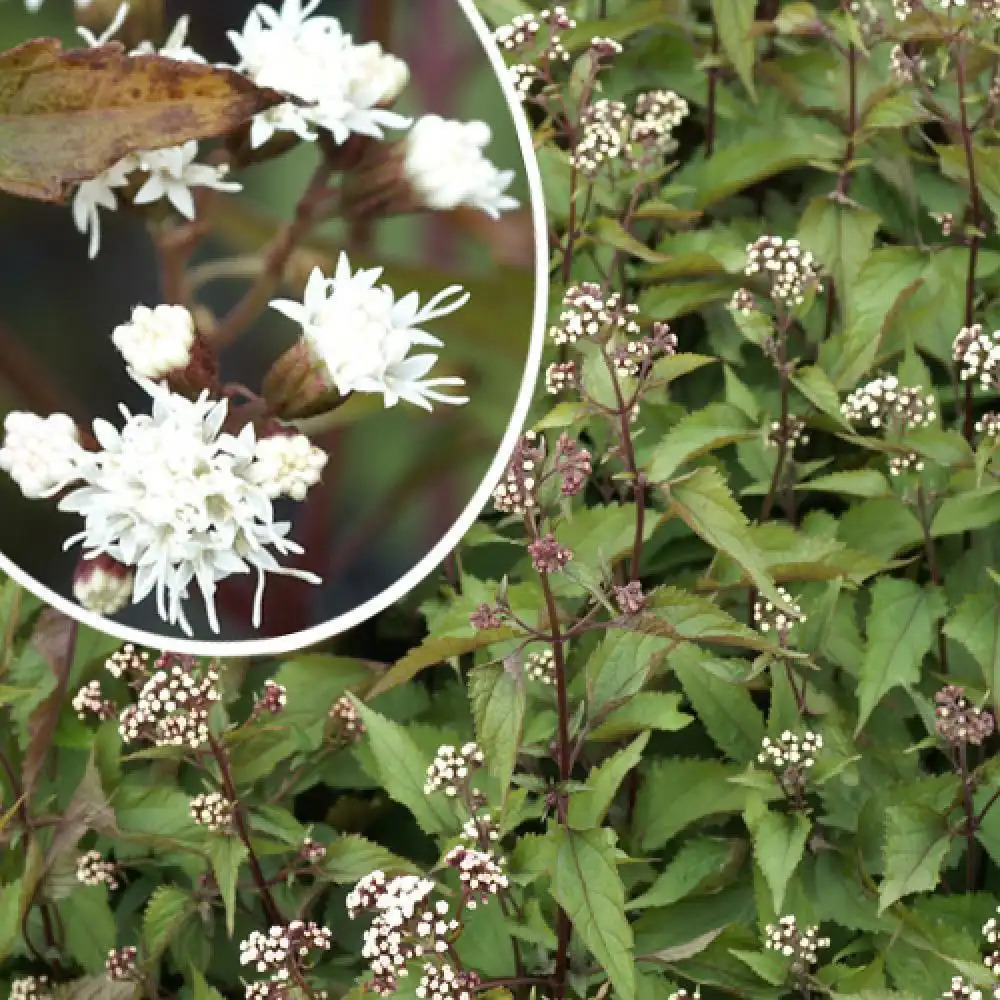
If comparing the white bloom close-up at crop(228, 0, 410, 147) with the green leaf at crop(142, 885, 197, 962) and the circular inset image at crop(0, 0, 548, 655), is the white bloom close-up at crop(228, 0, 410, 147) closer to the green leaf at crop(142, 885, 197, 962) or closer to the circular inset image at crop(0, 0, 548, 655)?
the circular inset image at crop(0, 0, 548, 655)

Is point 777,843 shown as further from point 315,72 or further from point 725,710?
point 315,72

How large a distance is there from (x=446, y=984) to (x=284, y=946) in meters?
0.11

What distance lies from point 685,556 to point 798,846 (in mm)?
256

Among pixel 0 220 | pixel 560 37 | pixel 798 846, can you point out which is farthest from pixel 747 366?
pixel 0 220

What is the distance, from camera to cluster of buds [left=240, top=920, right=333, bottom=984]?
867 millimetres

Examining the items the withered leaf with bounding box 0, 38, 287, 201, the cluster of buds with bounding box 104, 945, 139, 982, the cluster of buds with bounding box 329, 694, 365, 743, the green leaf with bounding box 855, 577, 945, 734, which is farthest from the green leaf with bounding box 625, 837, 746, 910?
the withered leaf with bounding box 0, 38, 287, 201

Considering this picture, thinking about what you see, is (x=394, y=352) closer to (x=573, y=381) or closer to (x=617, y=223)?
(x=573, y=381)

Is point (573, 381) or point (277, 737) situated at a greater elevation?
point (573, 381)

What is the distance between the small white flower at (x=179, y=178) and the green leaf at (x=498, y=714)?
30 centimetres

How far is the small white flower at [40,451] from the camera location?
0.81 metres

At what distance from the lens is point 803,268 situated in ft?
3.51

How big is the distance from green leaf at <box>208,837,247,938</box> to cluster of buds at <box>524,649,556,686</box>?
220 millimetres

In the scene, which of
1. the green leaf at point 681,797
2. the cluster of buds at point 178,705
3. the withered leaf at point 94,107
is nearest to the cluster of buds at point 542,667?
the green leaf at point 681,797

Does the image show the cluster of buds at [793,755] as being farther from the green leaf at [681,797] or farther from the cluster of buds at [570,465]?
the cluster of buds at [570,465]
